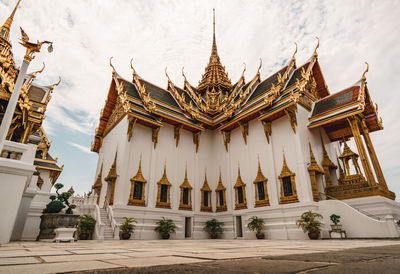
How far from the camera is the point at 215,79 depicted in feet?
66.4

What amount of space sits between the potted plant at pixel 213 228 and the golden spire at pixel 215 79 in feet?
37.2

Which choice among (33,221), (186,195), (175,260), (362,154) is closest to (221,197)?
(186,195)

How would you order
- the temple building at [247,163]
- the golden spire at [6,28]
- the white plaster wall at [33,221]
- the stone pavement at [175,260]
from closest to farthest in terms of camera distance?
the stone pavement at [175,260]
the white plaster wall at [33,221]
the temple building at [247,163]
the golden spire at [6,28]

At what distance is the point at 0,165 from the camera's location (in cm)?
461

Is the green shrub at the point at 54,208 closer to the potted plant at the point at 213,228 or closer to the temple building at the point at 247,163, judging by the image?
the temple building at the point at 247,163

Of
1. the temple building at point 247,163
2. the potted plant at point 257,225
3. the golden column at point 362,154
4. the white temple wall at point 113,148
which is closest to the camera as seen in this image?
the golden column at point 362,154

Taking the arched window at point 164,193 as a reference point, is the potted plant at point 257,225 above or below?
below

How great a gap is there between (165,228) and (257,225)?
4078 millimetres

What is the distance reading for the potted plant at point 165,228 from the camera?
1038 cm

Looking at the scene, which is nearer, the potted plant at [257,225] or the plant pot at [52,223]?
the plant pot at [52,223]

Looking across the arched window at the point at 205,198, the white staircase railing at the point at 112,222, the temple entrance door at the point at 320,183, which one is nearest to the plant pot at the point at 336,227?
the temple entrance door at the point at 320,183

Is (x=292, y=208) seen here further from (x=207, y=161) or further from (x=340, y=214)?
(x=207, y=161)

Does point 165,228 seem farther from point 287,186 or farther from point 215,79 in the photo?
point 215,79

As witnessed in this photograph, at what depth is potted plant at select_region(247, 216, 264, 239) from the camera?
1020 cm
